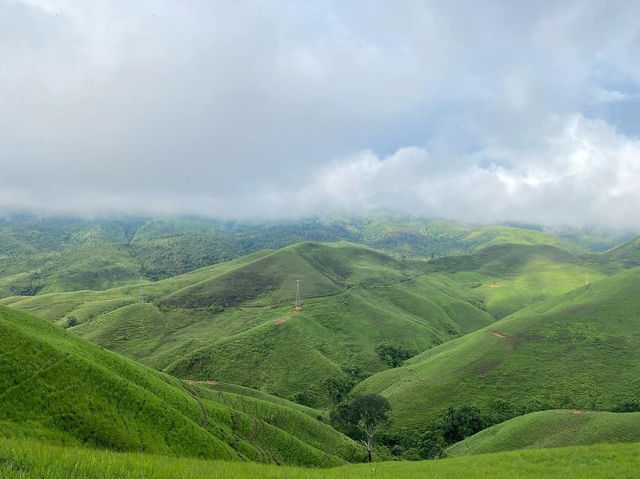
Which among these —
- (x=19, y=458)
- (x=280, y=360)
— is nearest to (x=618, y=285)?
(x=280, y=360)

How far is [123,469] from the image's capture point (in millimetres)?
10922

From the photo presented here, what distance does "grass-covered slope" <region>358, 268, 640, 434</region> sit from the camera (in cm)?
10356

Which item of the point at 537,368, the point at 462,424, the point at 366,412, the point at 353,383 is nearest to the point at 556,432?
the point at 462,424

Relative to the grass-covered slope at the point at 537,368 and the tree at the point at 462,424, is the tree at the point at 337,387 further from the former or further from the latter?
the tree at the point at 462,424

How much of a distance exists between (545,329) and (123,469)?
539ft

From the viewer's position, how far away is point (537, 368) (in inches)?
4732

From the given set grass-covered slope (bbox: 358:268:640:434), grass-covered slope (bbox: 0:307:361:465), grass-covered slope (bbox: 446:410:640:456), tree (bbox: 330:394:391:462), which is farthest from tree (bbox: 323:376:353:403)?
grass-covered slope (bbox: 0:307:361:465)

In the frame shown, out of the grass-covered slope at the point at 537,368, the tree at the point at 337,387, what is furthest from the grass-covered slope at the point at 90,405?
the tree at the point at 337,387

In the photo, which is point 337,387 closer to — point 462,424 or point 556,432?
point 462,424

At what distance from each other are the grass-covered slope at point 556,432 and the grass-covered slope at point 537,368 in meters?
29.2

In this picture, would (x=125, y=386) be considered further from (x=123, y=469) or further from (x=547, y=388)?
(x=547, y=388)

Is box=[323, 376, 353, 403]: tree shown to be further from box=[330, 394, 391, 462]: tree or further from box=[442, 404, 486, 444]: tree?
box=[442, 404, 486, 444]: tree

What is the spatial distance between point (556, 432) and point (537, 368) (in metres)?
63.7

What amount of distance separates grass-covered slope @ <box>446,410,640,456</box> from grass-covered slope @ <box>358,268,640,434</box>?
95.9 feet
